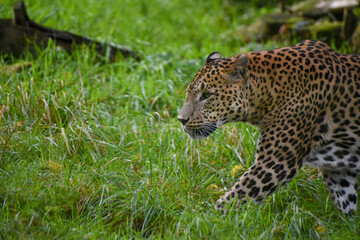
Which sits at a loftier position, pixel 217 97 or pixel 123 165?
pixel 217 97

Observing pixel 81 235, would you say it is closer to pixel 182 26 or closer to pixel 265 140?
pixel 265 140

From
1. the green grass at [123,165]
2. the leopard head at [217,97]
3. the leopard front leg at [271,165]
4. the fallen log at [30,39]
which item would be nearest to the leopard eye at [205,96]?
the leopard head at [217,97]

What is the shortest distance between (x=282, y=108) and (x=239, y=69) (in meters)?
0.56

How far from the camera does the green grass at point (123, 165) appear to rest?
4.73m

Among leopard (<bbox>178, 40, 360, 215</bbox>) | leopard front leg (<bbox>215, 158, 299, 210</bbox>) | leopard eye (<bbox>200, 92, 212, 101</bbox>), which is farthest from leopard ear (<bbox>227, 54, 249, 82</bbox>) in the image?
leopard front leg (<bbox>215, 158, 299, 210</bbox>)

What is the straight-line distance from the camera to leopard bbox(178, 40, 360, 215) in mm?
4855

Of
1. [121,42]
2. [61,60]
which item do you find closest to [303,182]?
[61,60]

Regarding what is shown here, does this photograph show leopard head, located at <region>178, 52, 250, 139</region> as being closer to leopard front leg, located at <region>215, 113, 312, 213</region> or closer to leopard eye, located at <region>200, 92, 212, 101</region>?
leopard eye, located at <region>200, 92, 212, 101</region>

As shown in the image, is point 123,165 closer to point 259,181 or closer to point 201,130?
point 201,130

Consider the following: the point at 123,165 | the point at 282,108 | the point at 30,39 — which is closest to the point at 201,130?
the point at 282,108

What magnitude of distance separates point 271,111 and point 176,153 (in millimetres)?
1459

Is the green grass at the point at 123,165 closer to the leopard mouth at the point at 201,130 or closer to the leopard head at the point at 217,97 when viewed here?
the leopard mouth at the point at 201,130

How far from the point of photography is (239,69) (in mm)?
4922

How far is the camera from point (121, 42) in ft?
32.1
